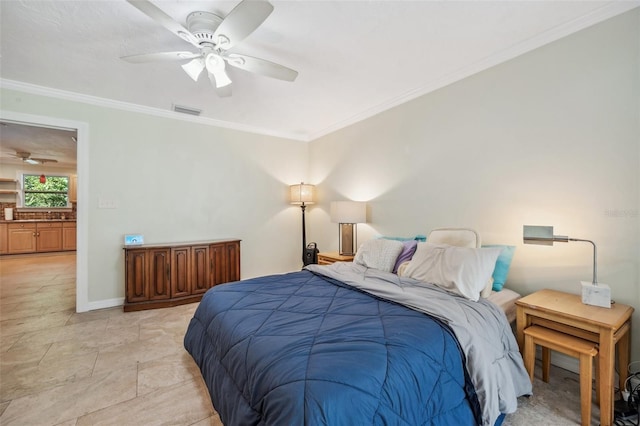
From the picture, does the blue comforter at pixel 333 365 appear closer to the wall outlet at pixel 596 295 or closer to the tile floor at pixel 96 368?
the tile floor at pixel 96 368

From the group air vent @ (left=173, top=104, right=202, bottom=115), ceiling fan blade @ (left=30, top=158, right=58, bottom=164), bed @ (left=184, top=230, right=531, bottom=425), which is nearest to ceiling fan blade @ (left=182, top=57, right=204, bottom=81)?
air vent @ (left=173, top=104, right=202, bottom=115)

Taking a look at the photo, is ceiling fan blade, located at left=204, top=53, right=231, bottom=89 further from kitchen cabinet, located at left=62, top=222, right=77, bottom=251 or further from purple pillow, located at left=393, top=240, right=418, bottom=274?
kitchen cabinet, located at left=62, top=222, right=77, bottom=251

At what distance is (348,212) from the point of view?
3588mm

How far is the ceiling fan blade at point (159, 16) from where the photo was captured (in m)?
1.48

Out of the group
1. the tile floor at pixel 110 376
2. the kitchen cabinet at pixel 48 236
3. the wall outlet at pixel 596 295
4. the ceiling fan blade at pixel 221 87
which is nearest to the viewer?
the tile floor at pixel 110 376

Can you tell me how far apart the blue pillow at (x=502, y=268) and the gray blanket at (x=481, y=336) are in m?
0.52

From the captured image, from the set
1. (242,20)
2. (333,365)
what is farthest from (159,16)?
(333,365)

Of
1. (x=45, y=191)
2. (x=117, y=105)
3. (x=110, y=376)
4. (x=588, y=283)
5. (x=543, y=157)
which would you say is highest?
(x=117, y=105)

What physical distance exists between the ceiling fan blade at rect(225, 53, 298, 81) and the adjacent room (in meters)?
0.02

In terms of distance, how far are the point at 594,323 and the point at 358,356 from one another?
4.57 feet

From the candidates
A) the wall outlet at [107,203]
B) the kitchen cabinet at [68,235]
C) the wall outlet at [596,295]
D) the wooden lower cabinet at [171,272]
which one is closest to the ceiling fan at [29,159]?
the kitchen cabinet at [68,235]

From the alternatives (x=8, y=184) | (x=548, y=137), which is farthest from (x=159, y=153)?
(x=8, y=184)

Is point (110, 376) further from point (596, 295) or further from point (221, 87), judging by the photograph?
point (596, 295)

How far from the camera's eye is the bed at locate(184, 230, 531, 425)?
104 cm
